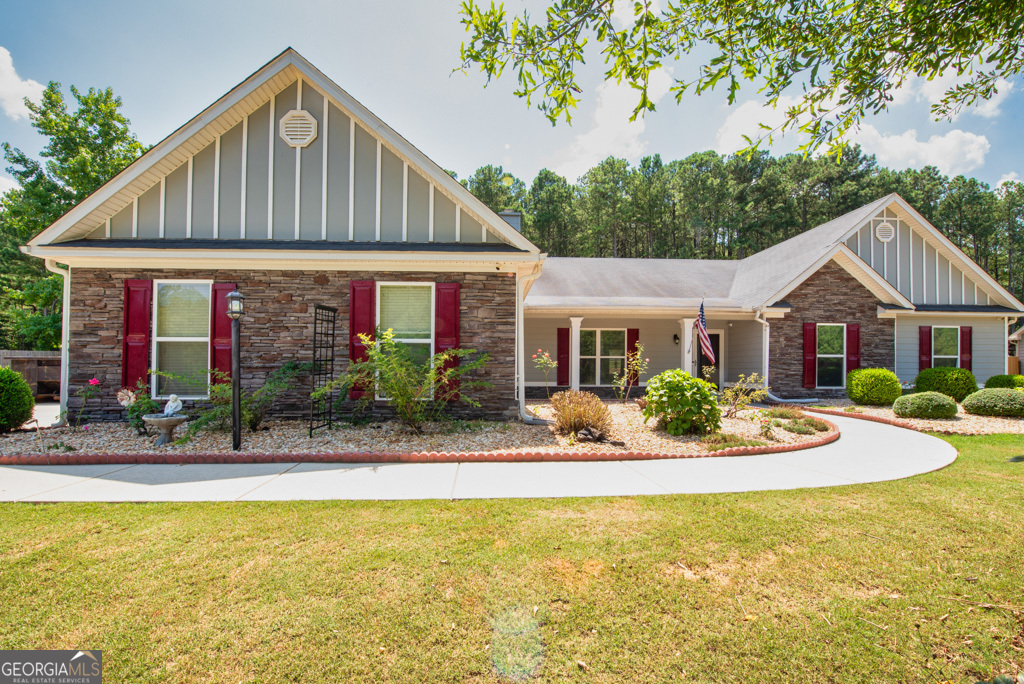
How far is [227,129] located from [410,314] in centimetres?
459

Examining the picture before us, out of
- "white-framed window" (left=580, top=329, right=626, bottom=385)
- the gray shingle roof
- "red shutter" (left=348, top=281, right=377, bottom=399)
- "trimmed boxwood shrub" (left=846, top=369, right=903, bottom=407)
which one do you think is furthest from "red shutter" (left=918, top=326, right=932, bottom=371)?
"red shutter" (left=348, top=281, right=377, bottom=399)

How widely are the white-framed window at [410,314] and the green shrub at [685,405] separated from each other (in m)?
3.86

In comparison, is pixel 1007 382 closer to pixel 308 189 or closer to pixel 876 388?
pixel 876 388

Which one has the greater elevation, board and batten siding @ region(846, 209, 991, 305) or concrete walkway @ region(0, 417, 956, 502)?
board and batten siding @ region(846, 209, 991, 305)

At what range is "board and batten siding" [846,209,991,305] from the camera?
14625 mm

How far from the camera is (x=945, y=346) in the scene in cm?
1422

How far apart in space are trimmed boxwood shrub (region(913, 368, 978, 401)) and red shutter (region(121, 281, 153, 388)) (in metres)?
17.1

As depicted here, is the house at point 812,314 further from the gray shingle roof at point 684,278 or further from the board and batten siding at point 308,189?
the board and batten siding at point 308,189

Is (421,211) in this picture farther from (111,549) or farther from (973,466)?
(973,466)

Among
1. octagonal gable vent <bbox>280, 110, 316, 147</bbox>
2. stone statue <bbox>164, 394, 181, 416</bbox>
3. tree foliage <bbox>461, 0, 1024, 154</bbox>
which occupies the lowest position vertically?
stone statue <bbox>164, 394, 181, 416</bbox>

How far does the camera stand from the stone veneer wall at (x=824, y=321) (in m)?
12.9

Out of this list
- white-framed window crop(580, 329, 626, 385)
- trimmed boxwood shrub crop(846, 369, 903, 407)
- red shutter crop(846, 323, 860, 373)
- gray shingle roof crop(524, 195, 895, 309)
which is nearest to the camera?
trimmed boxwood shrub crop(846, 369, 903, 407)

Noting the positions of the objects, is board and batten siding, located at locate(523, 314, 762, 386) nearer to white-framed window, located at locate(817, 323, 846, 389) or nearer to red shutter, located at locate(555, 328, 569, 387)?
red shutter, located at locate(555, 328, 569, 387)

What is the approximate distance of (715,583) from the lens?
278 cm
